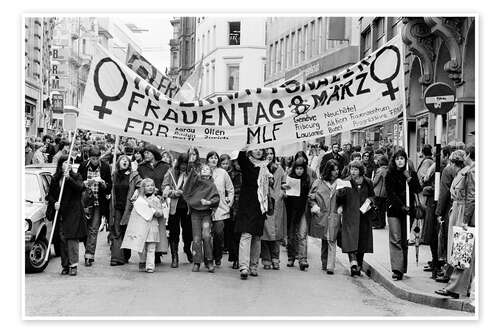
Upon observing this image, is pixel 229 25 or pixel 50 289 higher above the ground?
pixel 229 25

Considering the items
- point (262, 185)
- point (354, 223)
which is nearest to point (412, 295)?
point (354, 223)

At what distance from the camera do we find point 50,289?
35.1 feet

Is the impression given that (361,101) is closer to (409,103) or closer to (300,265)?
(300,265)

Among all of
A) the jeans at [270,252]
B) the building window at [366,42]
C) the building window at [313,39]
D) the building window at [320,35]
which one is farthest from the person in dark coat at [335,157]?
the building window at [313,39]

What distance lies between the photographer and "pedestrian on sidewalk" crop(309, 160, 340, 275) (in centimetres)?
1280

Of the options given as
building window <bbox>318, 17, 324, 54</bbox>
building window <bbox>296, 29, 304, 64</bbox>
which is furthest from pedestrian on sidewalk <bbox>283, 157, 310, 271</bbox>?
building window <bbox>296, 29, 304, 64</bbox>

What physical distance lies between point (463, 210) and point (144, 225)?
478cm

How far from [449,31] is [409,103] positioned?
20.7 ft

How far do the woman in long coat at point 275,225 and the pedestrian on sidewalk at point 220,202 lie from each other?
0.62 metres

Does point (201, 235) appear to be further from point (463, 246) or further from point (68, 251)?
point (463, 246)

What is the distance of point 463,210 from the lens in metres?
10.4

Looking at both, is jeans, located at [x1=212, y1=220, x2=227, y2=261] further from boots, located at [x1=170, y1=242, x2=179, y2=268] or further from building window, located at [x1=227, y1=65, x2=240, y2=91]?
building window, located at [x1=227, y1=65, x2=240, y2=91]

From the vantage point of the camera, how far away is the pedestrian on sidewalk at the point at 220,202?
1270 cm
